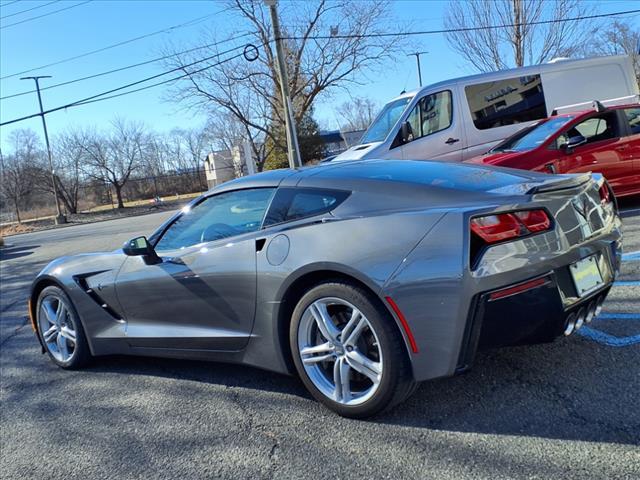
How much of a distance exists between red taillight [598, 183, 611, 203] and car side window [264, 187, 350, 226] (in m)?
1.59

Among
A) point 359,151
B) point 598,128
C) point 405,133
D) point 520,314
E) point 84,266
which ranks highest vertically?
point 405,133

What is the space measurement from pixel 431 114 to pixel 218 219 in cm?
635

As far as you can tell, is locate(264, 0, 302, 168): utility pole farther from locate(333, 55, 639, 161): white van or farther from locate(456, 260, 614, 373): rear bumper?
locate(456, 260, 614, 373): rear bumper

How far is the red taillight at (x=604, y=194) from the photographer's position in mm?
3172

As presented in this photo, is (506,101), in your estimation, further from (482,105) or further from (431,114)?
(431,114)

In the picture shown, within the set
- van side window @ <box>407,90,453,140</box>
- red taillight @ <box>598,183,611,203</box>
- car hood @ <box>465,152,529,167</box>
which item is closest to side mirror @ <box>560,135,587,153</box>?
car hood @ <box>465,152,529,167</box>

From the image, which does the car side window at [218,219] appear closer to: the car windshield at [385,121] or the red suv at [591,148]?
the red suv at [591,148]

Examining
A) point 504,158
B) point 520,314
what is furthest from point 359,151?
point 520,314

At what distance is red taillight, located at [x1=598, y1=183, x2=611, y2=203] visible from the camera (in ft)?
10.4

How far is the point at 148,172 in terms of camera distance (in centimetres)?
5753

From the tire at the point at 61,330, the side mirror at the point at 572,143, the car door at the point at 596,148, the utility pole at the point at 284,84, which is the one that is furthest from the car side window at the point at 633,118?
the utility pole at the point at 284,84

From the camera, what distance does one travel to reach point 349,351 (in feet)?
8.80

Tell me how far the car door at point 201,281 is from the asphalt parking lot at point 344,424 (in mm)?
390

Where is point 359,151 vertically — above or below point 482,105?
below
